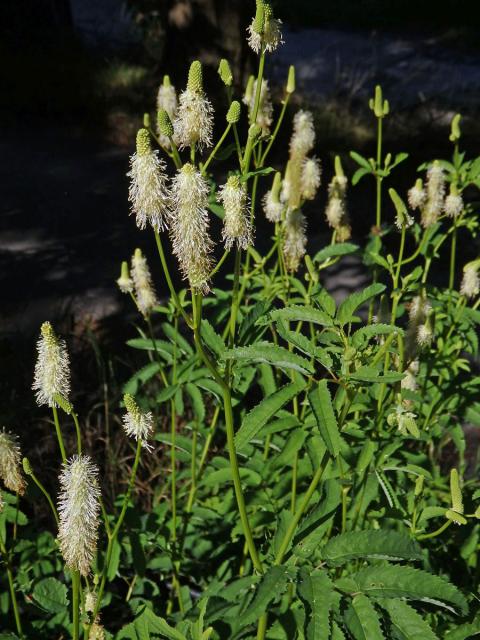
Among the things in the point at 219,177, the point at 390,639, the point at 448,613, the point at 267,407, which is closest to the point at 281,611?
the point at 390,639

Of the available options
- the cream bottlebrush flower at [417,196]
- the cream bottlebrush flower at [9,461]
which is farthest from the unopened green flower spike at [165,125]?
the cream bottlebrush flower at [417,196]

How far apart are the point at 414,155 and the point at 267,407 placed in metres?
6.79

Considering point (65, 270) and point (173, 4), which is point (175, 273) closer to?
point (65, 270)

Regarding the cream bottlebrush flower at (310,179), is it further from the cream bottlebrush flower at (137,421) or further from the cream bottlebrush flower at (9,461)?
the cream bottlebrush flower at (9,461)

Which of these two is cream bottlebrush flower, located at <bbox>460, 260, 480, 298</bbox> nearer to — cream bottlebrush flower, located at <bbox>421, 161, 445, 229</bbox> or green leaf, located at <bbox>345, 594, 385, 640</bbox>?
cream bottlebrush flower, located at <bbox>421, 161, 445, 229</bbox>

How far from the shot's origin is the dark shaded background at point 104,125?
5.11 m

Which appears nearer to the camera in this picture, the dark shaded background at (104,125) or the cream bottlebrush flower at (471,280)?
the cream bottlebrush flower at (471,280)

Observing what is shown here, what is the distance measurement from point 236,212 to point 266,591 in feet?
2.70

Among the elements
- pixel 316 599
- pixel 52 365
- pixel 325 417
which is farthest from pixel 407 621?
pixel 52 365

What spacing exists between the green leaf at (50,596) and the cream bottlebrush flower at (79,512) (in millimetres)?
672

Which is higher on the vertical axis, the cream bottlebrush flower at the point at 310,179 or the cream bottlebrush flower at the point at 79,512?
the cream bottlebrush flower at the point at 310,179

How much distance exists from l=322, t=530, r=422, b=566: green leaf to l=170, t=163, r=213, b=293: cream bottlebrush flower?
647 millimetres

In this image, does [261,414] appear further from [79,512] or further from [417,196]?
[417,196]

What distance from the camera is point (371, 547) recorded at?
1.62 metres
